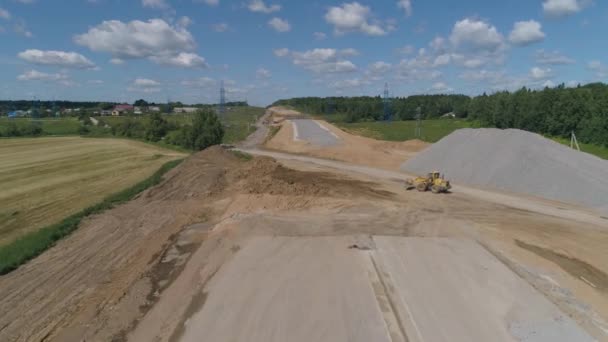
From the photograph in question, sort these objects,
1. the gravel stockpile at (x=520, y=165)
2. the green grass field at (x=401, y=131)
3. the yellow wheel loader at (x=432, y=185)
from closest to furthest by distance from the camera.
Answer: the gravel stockpile at (x=520, y=165), the yellow wheel loader at (x=432, y=185), the green grass field at (x=401, y=131)

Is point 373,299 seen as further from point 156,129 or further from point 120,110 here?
point 120,110

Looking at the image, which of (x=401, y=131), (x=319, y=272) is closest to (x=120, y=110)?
(x=401, y=131)

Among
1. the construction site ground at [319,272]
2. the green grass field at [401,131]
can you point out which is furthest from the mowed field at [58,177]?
→ the green grass field at [401,131]

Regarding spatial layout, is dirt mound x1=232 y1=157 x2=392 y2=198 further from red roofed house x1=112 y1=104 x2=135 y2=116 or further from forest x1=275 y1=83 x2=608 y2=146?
red roofed house x1=112 y1=104 x2=135 y2=116

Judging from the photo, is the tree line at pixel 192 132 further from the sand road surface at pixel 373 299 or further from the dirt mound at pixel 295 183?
the sand road surface at pixel 373 299

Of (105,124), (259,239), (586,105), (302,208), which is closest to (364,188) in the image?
(302,208)

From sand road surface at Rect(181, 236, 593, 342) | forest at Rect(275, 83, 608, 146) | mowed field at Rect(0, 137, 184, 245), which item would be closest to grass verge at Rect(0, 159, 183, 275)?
mowed field at Rect(0, 137, 184, 245)
